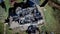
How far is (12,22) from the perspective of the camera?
1.34 meters

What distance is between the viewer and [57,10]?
127 centimetres

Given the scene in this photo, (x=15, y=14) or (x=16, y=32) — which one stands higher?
(x=15, y=14)

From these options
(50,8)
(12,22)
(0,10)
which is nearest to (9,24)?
(12,22)

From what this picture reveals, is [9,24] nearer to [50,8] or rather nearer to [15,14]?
[15,14]

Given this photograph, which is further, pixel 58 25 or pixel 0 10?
pixel 0 10

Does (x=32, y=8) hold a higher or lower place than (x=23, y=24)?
higher

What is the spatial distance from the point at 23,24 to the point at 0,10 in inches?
8.9

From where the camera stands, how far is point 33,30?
1310 mm

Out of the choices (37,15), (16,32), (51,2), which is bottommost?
(16,32)

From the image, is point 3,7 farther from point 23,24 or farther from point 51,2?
point 51,2

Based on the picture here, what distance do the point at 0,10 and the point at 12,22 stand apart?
143 mm

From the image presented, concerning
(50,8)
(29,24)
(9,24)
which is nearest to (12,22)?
(9,24)

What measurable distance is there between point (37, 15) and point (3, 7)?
0.29m

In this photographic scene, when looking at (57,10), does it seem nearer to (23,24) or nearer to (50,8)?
(50,8)
